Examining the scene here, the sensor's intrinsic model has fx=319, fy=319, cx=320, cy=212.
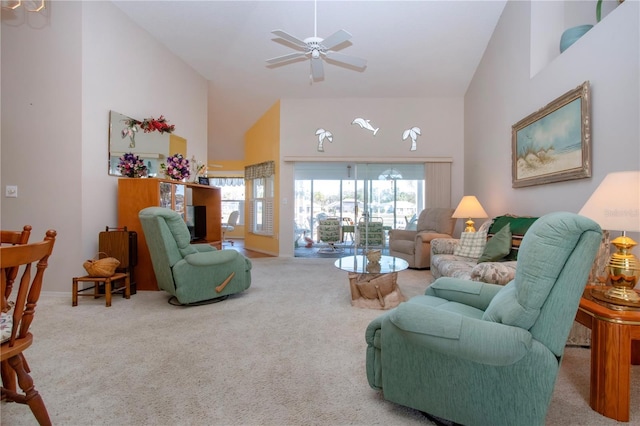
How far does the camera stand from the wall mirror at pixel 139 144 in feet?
12.4

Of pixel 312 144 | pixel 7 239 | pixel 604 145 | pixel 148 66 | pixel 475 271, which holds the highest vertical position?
pixel 148 66

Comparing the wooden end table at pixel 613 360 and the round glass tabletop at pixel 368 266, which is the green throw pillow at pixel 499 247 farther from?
the wooden end table at pixel 613 360

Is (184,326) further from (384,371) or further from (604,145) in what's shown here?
(604,145)

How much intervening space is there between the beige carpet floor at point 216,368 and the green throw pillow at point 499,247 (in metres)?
1.11

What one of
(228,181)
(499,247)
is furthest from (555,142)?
(228,181)

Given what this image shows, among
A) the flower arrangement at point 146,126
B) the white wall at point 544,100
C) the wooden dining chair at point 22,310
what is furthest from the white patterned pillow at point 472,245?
the flower arrangement at point 146,126

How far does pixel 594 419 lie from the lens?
149cm

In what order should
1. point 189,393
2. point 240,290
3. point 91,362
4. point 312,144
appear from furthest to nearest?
point 312,144, point 240,290, point 91,362, point 189,393

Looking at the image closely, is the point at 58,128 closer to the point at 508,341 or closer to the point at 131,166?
the point at 131,166

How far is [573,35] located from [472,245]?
7.61 ft

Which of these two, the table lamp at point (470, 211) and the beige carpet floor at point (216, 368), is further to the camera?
the table lamp at point (470, 211)

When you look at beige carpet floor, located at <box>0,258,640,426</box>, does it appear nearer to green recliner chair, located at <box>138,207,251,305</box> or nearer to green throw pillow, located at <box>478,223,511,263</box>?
green recliner chair, located at <box>138,207,251,305</box>

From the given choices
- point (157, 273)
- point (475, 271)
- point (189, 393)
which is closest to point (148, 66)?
point (157, 273)

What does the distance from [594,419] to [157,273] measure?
3.38m
